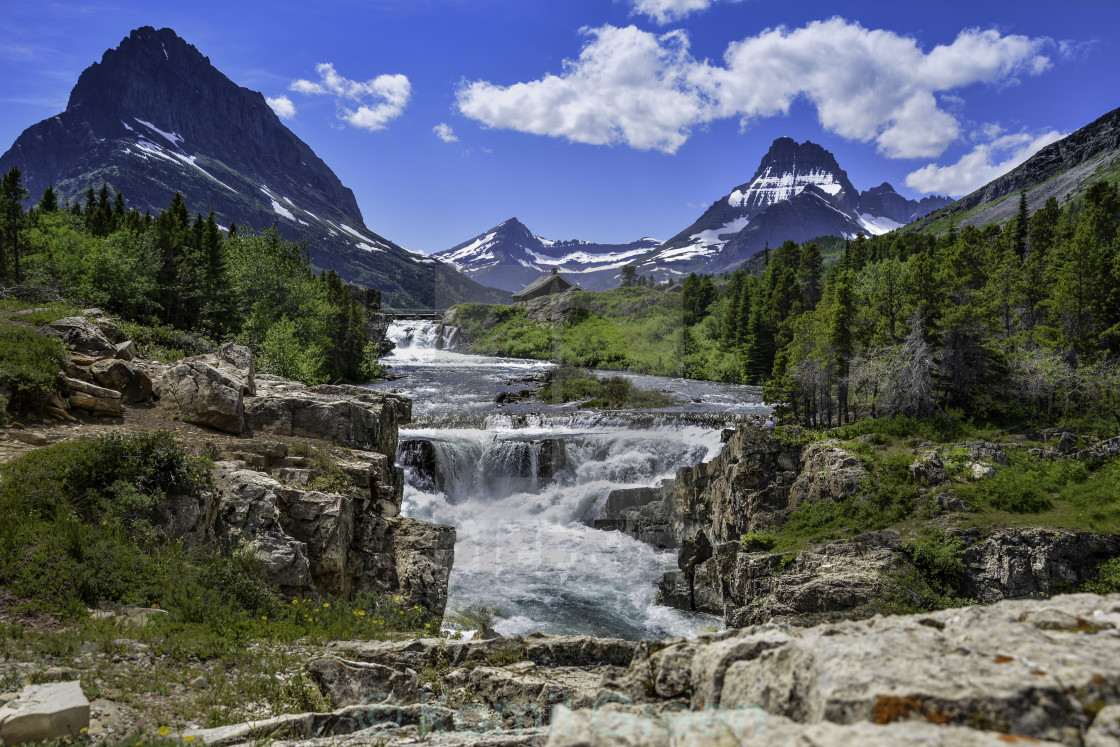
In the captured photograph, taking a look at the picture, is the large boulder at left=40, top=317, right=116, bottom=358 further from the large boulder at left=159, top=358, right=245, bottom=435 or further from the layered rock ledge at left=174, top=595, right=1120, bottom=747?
the layered rock ledge at left=174, top=595, right=1120, bottom=747

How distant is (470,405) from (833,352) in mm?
20957

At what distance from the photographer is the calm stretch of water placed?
16109 millimetres

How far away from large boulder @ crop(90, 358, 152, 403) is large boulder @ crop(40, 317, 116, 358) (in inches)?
28.1

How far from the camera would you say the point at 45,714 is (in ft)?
14.0

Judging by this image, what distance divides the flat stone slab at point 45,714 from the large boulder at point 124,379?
9.19 m

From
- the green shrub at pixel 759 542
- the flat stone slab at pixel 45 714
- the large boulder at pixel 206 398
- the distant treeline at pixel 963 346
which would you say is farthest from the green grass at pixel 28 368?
the distant treeline at pixel 963 346

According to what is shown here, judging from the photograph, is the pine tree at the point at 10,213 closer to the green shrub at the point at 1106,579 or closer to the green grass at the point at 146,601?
the green grass at the point at 146,601

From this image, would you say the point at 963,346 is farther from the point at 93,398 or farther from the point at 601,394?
the point at 93,398

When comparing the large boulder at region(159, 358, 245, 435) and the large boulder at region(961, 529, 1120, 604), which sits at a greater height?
the large boulder at region(159, 358, 245, 435)

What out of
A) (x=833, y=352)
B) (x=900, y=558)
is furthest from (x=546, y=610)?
(x=833, y=352)

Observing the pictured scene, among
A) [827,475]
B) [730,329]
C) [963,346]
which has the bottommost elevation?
[827,475]

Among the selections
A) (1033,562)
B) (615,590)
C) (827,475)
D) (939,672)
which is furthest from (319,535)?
(1033,562)

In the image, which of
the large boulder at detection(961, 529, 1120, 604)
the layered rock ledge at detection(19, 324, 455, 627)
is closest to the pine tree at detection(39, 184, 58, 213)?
the layered rock ledge at detection(19, 324, 455, 627)

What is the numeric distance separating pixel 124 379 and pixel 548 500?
608 inches
